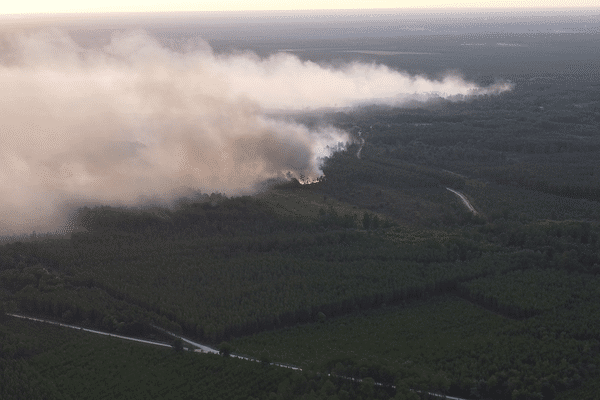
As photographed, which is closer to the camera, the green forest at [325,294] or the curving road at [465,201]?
the green forest at [325,294]

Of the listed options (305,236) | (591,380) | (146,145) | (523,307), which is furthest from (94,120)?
(591,380)

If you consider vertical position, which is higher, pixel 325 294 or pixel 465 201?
pixel 465 201

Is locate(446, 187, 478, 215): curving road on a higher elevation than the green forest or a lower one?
higher

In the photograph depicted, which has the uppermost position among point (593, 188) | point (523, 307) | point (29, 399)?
point (593, 188)

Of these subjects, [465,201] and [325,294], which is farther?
[465,201]

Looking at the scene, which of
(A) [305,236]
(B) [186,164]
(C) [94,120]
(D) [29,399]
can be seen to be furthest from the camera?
(C) [94,120]

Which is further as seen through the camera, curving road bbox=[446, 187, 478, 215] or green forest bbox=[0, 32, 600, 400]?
curving road bbox=[446, 187, 478, 215]

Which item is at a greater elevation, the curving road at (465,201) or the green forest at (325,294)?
the curving road at (465,201)

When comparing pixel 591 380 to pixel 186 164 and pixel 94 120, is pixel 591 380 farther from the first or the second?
pixel 94 120
